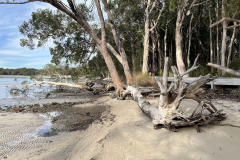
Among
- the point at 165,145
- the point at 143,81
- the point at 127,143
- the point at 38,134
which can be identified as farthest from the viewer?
the point at 143,81

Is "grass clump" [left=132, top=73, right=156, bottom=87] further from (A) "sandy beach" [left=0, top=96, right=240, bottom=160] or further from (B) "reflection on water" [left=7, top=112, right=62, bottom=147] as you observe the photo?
(B) "reflection on water" [left=7, top=112, right=62, bottom=147]

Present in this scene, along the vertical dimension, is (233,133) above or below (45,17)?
A: below

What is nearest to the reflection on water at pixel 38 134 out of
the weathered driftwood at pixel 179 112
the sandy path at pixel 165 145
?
the sandy path at pixel 165 145

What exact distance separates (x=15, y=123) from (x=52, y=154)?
288 centimetres

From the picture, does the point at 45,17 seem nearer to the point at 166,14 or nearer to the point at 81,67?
the point at 81,67

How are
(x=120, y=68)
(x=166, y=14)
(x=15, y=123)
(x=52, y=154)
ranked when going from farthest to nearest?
1. (x=120, y=68)
2. (x=166, y=14)
3. (x=15, y=123)
4. (x=52, y=154)

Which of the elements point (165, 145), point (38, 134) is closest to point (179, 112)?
point (165, 145)

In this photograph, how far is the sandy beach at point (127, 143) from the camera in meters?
2.94

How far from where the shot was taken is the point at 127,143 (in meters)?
3.50

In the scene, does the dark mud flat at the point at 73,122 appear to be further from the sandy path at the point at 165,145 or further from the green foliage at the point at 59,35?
the green foliage at the point at 59,35

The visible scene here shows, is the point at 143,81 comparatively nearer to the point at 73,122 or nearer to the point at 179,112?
the point at 73,122

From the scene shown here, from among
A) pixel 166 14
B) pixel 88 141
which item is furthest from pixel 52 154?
pixel 166 14

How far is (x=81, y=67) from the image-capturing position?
17516mm

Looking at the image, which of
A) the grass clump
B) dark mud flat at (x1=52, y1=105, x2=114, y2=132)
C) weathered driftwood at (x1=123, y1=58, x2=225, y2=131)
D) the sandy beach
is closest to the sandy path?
the sandy beach
